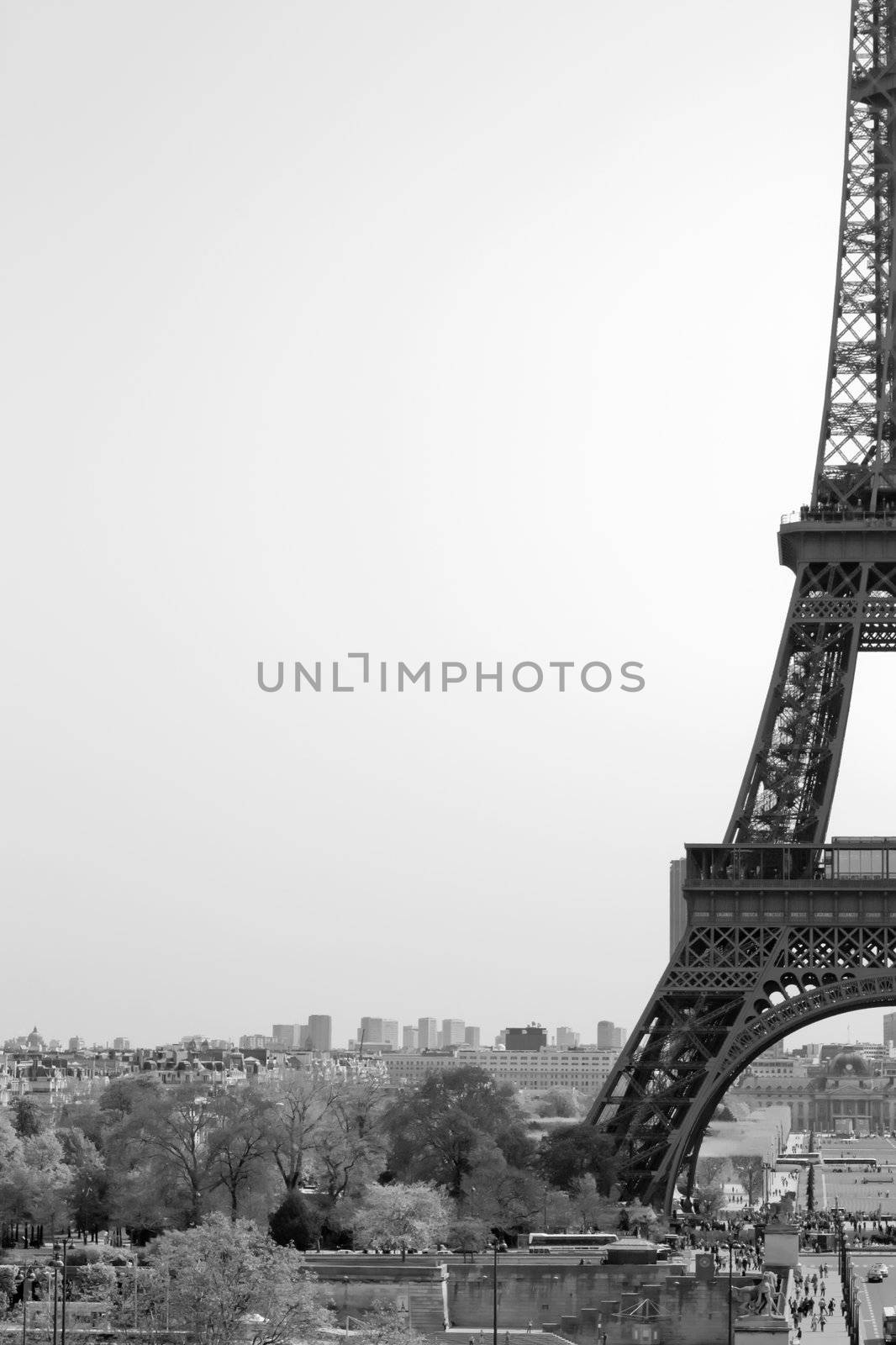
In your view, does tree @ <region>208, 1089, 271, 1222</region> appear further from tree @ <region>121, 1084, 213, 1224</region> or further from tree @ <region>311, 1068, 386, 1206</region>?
tree @ <region>311, 1068, 386, 1206</region>

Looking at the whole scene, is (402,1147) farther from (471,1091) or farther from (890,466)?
(890,466)

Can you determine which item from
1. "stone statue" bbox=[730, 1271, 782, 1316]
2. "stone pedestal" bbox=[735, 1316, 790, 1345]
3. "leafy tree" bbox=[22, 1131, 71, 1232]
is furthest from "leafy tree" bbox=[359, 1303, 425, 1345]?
"leafy tree" bbox=[22, 1131, 71, 1232]

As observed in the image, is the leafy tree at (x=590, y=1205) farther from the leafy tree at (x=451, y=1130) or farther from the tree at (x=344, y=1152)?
the tree at (x=344, y=1152)

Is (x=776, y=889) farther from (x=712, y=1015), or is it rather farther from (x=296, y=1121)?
(x=296, y=1121)

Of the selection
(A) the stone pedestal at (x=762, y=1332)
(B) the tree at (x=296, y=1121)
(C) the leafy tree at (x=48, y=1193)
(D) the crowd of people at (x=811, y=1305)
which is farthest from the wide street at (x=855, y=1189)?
(A) the stone pedestal at (x=762, y=1332)

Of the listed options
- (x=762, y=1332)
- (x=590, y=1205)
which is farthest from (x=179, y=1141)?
(x=762, y=1332)

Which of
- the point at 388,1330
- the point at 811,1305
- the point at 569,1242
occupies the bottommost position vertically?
the point at 811,1305
